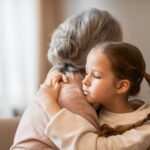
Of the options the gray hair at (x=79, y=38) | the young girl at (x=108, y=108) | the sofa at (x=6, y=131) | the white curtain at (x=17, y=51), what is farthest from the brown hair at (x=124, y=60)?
the white curtain at (x=17, y=51)

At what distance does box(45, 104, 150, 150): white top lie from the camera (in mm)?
1072

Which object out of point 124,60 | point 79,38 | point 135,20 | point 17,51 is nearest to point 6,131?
point 17,51

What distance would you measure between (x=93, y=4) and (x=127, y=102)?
1.02m

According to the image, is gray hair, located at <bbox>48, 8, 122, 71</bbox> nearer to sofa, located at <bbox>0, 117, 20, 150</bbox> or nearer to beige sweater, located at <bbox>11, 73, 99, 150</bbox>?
beige sweater, located at <bbox>11, 73, 99, 150</bbox>

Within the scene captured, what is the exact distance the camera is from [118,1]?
6.63 feet

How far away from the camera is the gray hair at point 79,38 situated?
1.27 m

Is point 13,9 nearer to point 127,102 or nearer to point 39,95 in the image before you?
point 39,95

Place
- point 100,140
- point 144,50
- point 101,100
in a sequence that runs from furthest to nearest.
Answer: point 144,50 → point 101,100 → point 100,140

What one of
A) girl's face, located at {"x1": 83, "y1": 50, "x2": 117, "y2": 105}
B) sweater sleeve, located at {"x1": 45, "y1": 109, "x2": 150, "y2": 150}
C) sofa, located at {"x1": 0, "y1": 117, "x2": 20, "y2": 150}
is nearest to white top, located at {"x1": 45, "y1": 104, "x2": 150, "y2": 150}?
sweater sleeve, located at {"x1": 45, "y1": 109, "x2": 150, "y2": 150}

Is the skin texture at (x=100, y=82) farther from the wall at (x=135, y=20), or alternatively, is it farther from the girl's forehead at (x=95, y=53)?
the wall at (x=135, y=20)

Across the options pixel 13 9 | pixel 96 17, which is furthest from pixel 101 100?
pixel 13 9

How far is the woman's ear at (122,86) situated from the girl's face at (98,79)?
17 mm

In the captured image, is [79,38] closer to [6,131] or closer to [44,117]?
[44,117]

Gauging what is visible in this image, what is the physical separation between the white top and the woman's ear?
0.14 m
